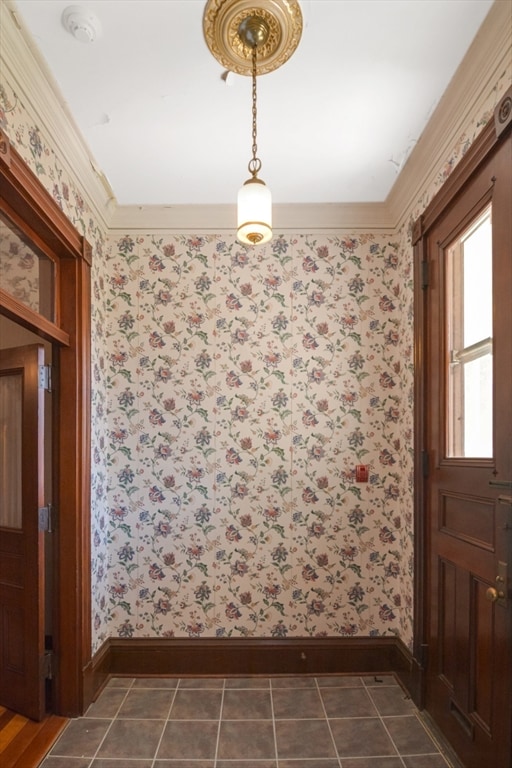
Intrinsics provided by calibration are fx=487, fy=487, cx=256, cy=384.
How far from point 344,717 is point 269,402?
1652mm

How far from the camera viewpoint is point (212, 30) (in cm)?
166

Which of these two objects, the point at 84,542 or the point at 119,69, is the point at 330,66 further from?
the point at 84,542

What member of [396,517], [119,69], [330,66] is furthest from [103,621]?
[330,66]

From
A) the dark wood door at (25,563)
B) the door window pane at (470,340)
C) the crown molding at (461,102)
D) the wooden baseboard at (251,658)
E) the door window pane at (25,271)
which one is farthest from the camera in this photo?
the wooden baseboard at (251,658)

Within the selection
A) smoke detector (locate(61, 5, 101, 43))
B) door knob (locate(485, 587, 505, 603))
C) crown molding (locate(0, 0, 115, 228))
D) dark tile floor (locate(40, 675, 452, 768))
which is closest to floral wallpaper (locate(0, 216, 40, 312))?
crown molding (locate(0, 0, 115, 228))

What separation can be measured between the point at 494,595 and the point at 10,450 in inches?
90.5

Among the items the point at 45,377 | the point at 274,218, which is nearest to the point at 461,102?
the point at 274,218

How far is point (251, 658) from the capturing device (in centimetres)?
281

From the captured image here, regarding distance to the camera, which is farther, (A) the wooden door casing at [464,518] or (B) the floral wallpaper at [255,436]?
(B) the floral wallpaper at [255,436]

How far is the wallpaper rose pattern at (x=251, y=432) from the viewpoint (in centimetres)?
285

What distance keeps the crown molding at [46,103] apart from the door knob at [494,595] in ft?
8.25

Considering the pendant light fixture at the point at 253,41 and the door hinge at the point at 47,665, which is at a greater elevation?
the pendant light fixture at the point at 253,41

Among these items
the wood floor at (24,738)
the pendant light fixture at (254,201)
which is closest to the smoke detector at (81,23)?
the pendant light fixture at (254,201)

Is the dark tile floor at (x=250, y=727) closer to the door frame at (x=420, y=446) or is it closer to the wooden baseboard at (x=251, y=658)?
the wooden baseboard at (x=251, y=658)
